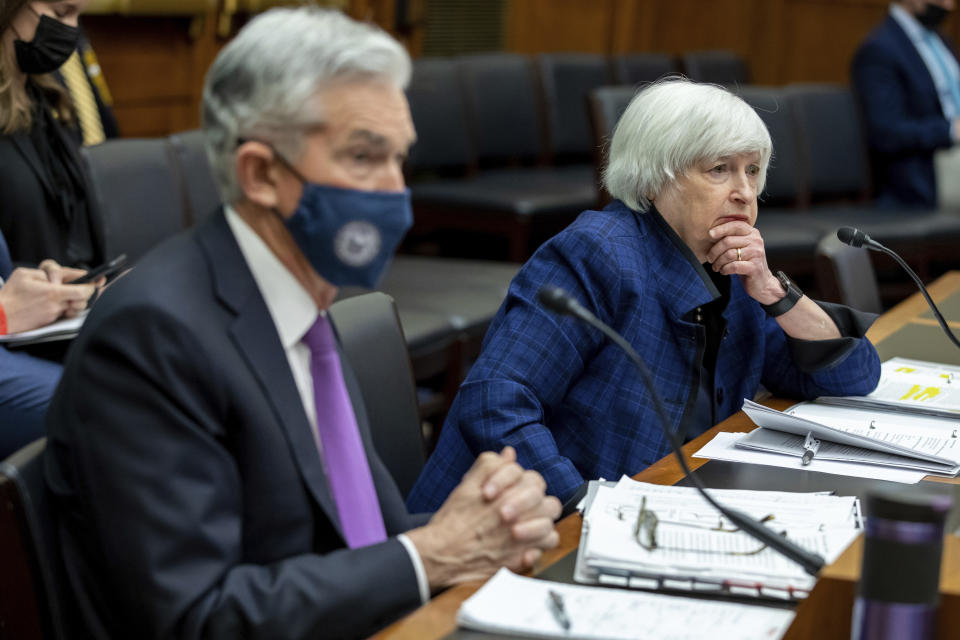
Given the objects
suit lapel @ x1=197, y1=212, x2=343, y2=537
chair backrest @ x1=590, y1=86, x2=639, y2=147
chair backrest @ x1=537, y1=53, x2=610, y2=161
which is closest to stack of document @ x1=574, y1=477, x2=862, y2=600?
suit lapel @ x1=197, y1=212, x2=343, y2=537

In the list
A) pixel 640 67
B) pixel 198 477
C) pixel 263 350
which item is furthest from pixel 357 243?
pixel 640 67

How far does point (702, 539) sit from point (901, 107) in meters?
4.55

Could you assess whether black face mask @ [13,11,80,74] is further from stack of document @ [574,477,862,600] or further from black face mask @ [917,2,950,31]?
black face mask @ [917,2,950,31]

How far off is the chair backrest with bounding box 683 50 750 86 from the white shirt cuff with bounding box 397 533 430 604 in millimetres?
5449

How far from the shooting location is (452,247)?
537 cm

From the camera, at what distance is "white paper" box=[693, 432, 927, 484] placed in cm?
182

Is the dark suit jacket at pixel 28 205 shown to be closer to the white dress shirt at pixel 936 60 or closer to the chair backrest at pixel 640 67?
the chair backrest at pixel 640 67

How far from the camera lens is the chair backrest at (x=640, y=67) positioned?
622cm

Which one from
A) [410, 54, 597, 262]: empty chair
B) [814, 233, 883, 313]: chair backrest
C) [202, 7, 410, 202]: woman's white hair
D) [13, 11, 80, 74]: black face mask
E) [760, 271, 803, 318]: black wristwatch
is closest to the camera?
[202, 7, 410, 202]: woman's white hair

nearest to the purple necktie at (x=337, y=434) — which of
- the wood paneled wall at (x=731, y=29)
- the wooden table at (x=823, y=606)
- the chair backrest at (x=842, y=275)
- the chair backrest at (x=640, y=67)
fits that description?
the wooden table at (x=823, y=606)

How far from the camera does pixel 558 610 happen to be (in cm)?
130

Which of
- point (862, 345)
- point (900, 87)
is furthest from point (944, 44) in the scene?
point (862, 345)

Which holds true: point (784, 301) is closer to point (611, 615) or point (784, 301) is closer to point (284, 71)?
point (611, 615)

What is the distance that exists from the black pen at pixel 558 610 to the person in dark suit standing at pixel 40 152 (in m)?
2.29
